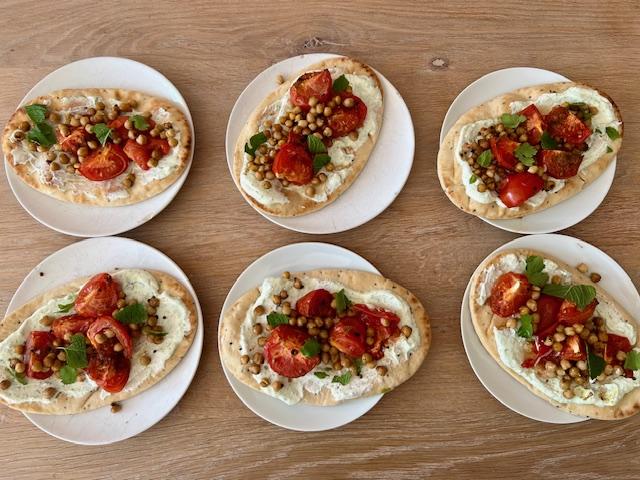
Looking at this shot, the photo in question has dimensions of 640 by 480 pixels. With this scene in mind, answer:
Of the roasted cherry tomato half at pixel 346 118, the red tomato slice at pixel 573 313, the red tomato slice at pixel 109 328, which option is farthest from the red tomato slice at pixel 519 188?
the red tomato slice at pixel 109 328

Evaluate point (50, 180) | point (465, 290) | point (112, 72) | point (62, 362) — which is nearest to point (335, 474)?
point (465, 290)

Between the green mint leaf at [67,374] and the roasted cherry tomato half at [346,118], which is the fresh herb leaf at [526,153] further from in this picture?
the green mint leaf at [67,374]

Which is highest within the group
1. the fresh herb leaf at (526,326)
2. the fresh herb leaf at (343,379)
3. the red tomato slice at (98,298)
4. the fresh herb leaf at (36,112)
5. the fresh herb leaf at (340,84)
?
the fresh herb leaf at (340,84)

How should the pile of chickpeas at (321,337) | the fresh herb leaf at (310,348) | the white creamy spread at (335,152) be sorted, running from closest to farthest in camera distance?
the fresh herb leaf at (310,348) → the pile of chickpeas at (321,337) → the white creamy spread at (335,152)

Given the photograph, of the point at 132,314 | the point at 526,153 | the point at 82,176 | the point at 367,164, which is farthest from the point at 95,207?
the point at 526,153

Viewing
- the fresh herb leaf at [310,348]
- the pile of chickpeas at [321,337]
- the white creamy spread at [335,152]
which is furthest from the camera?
the white creamy spread at [335,152]

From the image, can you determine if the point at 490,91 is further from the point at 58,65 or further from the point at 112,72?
the point at 58,65

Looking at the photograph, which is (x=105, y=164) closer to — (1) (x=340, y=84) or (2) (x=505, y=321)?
(1) (x=340, y=84)

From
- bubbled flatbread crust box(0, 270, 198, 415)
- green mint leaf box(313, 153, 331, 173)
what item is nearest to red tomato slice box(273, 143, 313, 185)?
green mint leaf box(313, 153, 331, 173)
